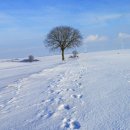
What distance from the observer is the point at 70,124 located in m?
6.53

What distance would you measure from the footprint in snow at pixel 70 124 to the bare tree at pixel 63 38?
52.8 metres

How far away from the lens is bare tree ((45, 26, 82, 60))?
59.2 m

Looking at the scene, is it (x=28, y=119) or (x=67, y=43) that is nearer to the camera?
(x=28, y=119)

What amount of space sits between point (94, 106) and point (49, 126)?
205 centimetres

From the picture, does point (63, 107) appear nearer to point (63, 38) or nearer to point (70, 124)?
point (70, 124)

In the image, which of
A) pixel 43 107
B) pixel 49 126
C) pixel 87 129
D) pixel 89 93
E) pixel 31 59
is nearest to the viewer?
pixel 87 129

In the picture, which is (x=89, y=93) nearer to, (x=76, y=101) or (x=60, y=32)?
(x=76, y=101)

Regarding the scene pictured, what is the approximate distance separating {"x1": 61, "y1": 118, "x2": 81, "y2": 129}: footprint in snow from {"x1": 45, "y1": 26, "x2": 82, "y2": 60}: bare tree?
173 ft

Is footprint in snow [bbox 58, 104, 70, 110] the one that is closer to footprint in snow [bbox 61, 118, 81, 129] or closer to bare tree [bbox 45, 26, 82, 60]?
footprint in snow [bbox 61, 118, 81, 129]

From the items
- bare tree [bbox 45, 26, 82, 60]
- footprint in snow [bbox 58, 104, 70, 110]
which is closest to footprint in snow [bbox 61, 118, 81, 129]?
footprint in snow [bbox 58, 104, 70, 110]

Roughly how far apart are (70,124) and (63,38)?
53146 millimetres

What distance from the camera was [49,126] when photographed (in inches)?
260

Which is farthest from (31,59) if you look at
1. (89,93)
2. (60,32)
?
(89,93)

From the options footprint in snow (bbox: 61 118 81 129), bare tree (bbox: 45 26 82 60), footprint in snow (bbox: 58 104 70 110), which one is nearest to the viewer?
footprint in snow (bbox: 61 118 81 129)
